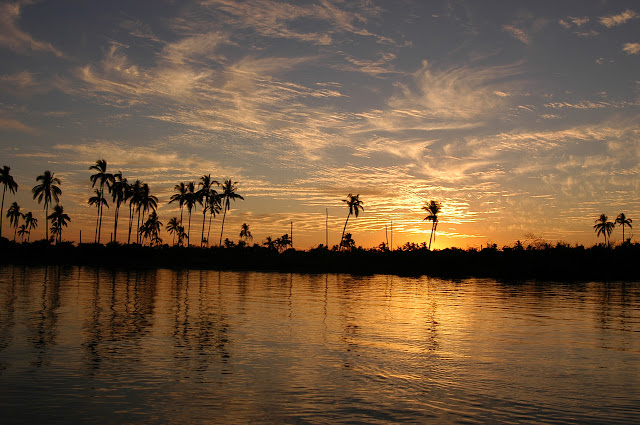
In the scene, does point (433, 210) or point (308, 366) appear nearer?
point (308, 366)

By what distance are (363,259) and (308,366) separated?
77.2 metres

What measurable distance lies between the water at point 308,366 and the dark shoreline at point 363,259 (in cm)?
5708

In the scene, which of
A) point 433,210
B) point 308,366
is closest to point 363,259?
point 433,210

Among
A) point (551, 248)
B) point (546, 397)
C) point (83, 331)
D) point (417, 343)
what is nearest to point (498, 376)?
point (546, 397)

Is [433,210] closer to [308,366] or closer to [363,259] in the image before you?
[363,259]

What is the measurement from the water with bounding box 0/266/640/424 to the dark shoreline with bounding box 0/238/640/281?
5708cm

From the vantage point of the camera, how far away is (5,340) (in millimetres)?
15836

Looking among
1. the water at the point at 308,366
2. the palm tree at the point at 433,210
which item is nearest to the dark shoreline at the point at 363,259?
the palm tree at the point at 433,210

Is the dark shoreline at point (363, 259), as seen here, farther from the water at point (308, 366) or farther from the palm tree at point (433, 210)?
the water at point (308, 366)

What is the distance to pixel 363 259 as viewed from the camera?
3556 inches

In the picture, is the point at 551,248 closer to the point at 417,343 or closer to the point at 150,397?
the point at 417,343

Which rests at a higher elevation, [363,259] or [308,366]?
[363,259]

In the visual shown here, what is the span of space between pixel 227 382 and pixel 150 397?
193 centimetres

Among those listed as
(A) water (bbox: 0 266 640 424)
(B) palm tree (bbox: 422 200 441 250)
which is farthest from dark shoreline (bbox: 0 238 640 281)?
(A) water (bbox: 0 266 640 424)
